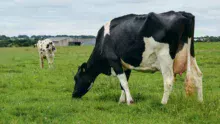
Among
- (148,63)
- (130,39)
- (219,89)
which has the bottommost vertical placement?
(219,89)

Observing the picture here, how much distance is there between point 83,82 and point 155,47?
9.94ft

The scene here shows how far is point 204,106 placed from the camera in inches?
339

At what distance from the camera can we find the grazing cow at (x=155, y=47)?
9.53m

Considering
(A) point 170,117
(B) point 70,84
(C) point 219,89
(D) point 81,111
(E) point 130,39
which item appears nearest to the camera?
(A) point 170,117

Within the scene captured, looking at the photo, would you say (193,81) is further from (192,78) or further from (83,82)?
(83,82)

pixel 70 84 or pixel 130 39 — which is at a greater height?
pixel 130 39

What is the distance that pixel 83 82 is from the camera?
38.0 feet

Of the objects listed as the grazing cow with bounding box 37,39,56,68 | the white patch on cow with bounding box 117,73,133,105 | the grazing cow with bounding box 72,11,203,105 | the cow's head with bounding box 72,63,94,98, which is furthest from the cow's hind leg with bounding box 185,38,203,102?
the grazing cow with bounding box 37,39,56,68

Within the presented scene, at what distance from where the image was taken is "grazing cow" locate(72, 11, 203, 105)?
375 inches

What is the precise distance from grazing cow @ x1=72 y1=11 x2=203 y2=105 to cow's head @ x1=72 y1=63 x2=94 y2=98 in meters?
1.05

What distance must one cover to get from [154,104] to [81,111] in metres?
1.93

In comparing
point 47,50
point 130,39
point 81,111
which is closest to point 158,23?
point 130,39

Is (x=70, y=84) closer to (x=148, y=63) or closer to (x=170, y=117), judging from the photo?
(x=148, y=63)

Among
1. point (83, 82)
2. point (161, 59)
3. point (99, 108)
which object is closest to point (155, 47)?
point (161, 59)
